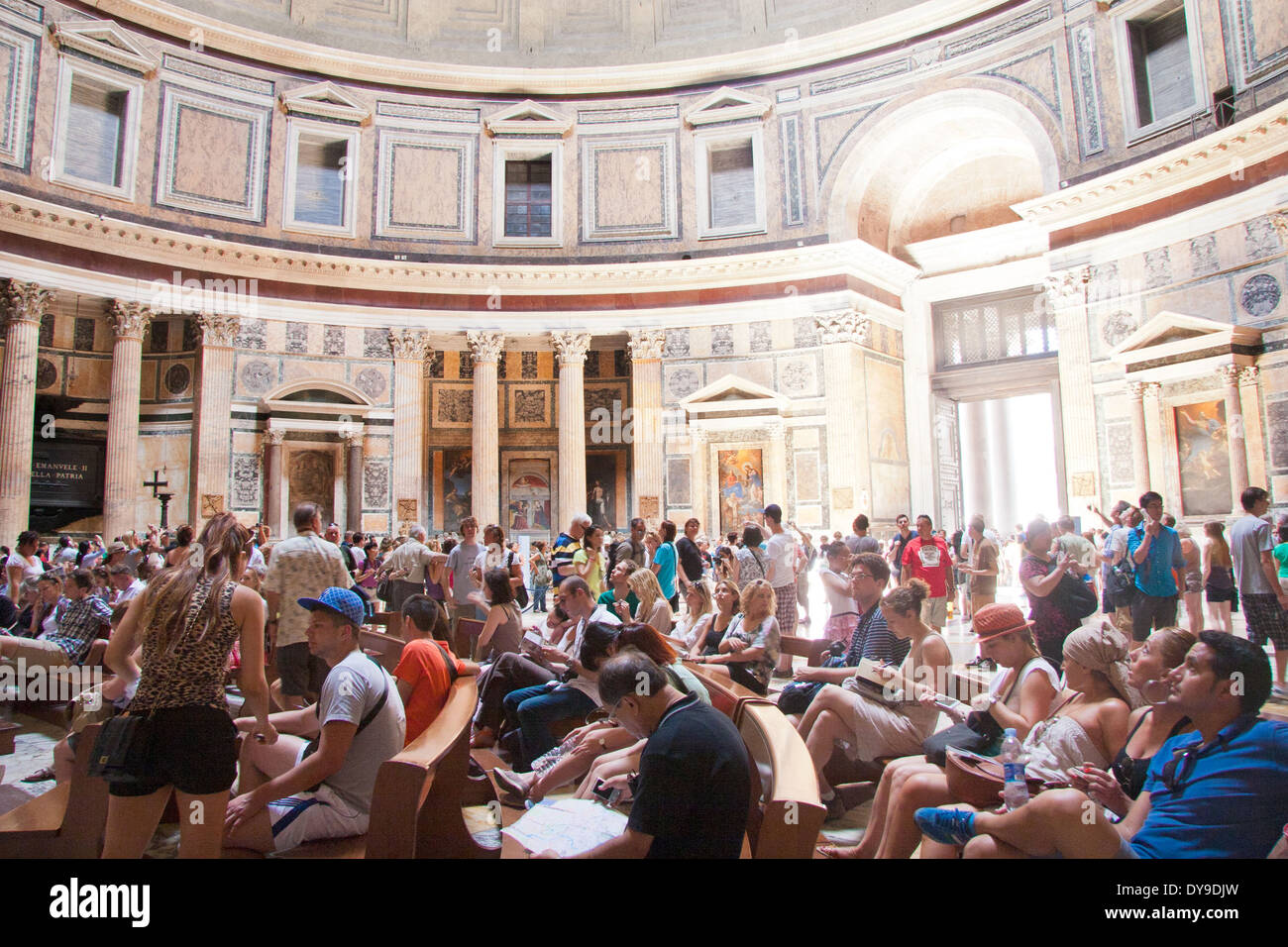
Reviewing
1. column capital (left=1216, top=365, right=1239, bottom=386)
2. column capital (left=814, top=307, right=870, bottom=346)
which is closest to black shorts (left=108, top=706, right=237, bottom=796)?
column capital (left=1216, top=365, right=1239, bottom=386)

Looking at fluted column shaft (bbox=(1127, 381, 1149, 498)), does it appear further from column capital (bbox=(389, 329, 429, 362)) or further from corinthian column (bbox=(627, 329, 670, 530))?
column capital (bbox=(389, 329, 429, 362))

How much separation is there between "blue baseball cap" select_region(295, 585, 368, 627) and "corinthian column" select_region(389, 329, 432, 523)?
16.8 m

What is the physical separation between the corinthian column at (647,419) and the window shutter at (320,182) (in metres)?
8.18

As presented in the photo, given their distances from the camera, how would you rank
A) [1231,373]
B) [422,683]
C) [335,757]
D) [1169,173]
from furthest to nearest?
[1169,173] < [1231,373] < [422,683] < [335,757]

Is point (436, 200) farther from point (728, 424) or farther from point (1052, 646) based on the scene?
point (1052, 646)

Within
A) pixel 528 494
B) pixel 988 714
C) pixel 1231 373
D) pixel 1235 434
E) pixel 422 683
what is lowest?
pixel 988 714

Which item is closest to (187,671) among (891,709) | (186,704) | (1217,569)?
(186,704)

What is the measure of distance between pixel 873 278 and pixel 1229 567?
13450mm

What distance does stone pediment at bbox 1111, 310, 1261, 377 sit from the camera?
13.5 m

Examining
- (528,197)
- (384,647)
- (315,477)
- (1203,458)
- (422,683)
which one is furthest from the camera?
(528,197)

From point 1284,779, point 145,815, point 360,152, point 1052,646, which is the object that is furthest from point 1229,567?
point 360,152

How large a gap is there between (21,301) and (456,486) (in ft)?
34.5

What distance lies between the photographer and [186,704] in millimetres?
3342

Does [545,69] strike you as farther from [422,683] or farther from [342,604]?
[342,604]
